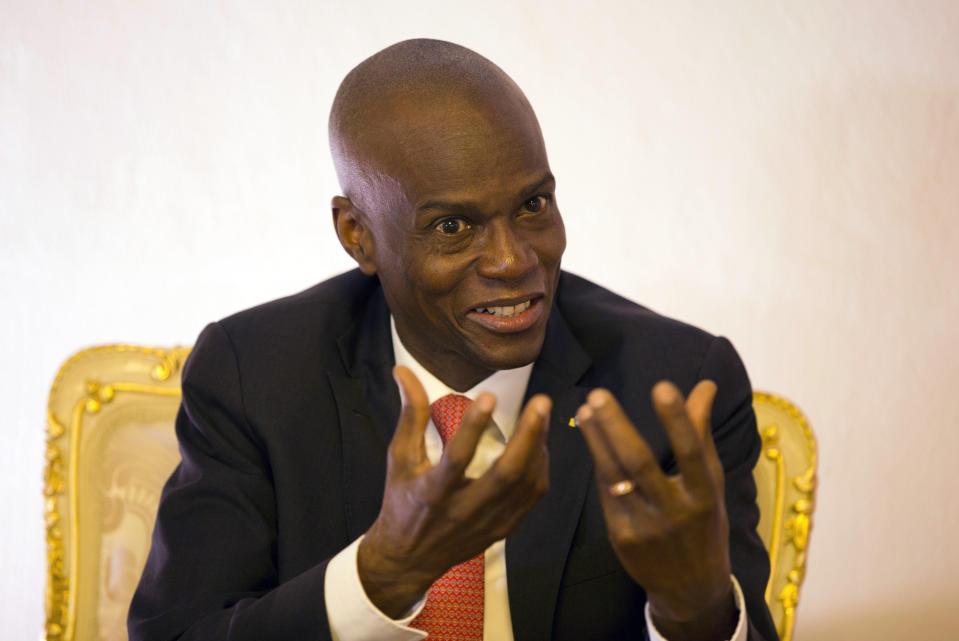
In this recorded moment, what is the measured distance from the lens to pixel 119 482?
2252 mm

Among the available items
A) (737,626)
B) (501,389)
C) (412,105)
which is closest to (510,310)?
(501,389)

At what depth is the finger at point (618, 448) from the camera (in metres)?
1.24

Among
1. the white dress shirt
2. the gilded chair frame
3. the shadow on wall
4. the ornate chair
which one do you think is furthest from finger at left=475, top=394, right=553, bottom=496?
the shadow on wall

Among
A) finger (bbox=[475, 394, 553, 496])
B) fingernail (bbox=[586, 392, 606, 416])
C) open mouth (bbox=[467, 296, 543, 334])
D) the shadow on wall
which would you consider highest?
open mouth (bbox=[467, 296, 543, 334])

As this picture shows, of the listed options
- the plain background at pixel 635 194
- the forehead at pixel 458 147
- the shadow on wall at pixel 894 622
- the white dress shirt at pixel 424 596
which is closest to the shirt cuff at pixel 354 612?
the white dress shirt at pixel 424 596

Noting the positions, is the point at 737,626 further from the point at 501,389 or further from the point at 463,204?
the point at 463,204

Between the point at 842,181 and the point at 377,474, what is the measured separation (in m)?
1.69

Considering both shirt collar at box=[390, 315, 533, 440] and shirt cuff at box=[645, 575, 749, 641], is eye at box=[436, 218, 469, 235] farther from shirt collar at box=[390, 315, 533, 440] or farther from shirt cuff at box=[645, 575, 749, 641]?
shirt cuff at box=[645, 575, 749, 641]

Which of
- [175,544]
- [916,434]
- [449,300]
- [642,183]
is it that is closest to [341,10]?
[642,183]

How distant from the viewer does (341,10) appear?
3.04 metres

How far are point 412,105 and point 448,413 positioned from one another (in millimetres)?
544

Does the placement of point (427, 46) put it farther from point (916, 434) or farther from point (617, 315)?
point (916, 434)

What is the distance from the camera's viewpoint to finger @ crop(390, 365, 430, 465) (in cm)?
134

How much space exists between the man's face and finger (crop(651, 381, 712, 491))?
0.51 metres
